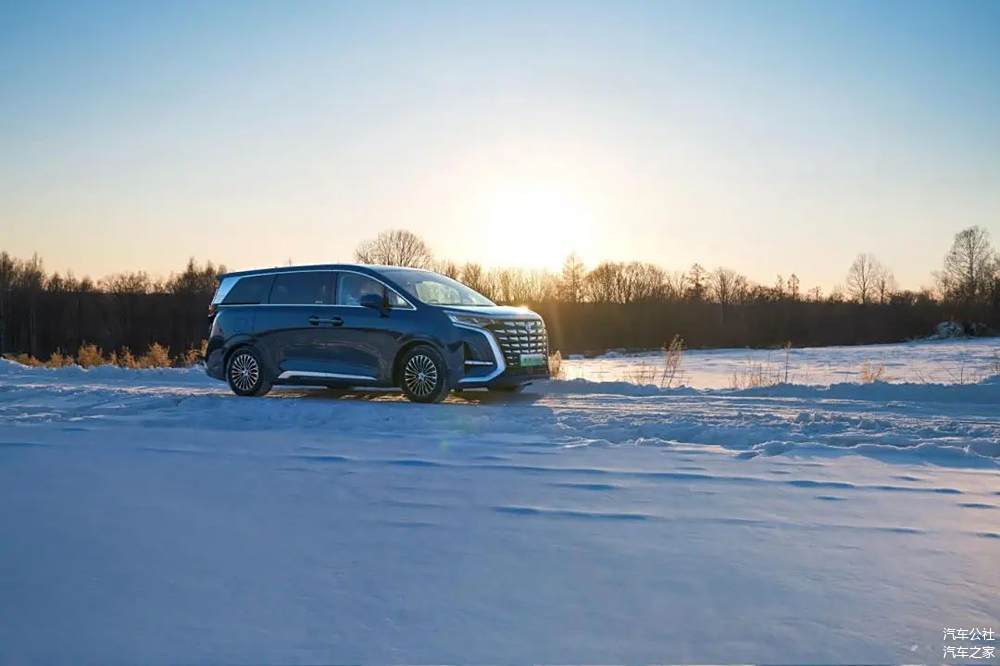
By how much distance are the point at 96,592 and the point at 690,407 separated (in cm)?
771

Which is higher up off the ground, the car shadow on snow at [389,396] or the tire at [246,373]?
the tire at [246,373]

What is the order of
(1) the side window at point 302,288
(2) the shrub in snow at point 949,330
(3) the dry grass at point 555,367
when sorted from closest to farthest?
(1) the side window at point 302,288 < (3) the dry grass at point 555,367 < (2) the shrub in snow at point 949,330

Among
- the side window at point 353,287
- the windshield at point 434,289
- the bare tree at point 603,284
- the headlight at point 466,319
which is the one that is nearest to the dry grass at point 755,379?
the windshield at point 434,289

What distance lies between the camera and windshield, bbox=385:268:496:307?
37.7ft

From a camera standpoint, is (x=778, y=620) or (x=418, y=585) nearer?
(x=778, y=620)

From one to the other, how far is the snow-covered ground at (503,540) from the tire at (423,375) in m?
2.08

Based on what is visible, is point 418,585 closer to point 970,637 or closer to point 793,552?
point 793,552

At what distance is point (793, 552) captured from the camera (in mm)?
4195

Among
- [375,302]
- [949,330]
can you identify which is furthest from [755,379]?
[949,330]

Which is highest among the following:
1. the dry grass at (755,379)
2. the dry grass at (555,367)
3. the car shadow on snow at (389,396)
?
the dry grass at (555,367)

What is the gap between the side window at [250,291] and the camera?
40.3 feet

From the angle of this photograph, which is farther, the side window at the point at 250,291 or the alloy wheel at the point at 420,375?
the side window at the point at 250,291

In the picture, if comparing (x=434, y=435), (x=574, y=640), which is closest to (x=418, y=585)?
(x=574, y=640)

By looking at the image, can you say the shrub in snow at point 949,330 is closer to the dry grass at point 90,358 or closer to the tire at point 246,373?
the dry grass at point 90,358
